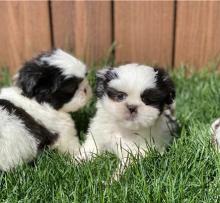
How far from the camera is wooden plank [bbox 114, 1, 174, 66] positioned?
14.5 ft

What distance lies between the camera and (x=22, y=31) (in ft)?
14.6

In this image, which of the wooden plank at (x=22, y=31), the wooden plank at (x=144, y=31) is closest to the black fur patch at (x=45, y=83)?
the wooden plank at (x=22, y=31)

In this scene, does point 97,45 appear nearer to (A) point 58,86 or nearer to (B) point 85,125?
(B) point 85,125

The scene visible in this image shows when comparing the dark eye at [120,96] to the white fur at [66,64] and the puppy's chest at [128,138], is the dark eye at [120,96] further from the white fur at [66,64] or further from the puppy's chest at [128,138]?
the white fur at [66,64]

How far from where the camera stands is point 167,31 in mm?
4508

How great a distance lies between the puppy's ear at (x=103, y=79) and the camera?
3287 mm

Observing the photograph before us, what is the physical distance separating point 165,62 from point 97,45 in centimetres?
64

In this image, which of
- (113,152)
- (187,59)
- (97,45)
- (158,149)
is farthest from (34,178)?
(187,59)

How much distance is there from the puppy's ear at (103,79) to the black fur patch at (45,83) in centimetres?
21

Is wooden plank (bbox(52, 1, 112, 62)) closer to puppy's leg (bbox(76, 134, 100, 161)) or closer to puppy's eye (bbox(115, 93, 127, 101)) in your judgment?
puppy's leg (bbox(76, 134, 100, 161))

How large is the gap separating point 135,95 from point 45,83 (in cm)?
68

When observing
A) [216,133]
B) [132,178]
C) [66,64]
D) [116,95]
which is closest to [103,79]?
[116,95]

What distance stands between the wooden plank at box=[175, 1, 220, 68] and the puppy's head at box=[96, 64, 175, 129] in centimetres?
130

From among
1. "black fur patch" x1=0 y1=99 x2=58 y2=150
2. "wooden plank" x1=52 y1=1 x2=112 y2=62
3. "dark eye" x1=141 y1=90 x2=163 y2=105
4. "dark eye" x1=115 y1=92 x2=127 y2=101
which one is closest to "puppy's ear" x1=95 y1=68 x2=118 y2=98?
"dark eye" x1=115 y1=92 x2=127 y2=101
